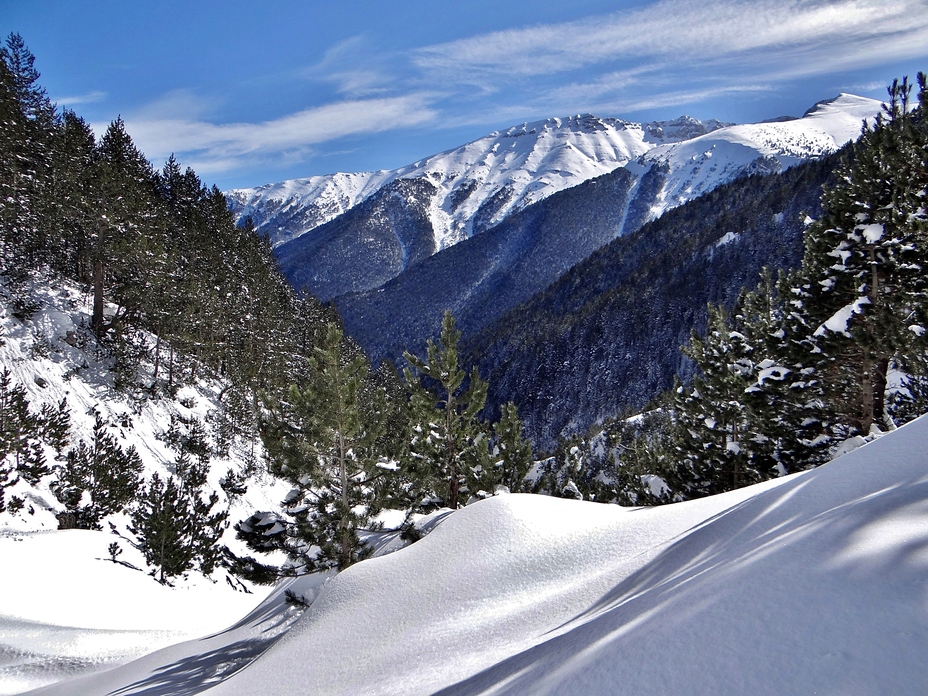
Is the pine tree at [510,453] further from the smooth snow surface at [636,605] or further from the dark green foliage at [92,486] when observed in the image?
the dark green foliage at [92,486]

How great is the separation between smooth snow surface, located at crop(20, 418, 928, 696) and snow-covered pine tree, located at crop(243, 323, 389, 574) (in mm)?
4603

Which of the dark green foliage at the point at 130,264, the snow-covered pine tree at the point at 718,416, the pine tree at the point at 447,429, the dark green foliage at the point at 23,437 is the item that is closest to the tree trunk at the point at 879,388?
the snow-covered pine tree at the point at 718,416

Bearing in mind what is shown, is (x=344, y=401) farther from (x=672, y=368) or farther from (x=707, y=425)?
(x=672, y=368)

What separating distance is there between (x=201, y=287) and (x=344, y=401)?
101ft

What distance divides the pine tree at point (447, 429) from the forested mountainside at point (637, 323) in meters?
107

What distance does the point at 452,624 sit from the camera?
5.73m

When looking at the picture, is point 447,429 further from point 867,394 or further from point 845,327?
point 867,394

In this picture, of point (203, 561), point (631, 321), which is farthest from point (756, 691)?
point (631, 321)

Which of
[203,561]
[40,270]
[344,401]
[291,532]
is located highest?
[40,270]

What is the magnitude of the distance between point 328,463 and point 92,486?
14185 millimetres

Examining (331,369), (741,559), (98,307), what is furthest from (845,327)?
(98,307)

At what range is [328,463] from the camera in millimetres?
14609

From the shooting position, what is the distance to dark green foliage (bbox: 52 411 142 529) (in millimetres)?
21547

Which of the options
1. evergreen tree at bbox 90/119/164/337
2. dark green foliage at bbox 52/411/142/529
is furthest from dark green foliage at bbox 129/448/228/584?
evergreen tree at bbox 90/119/164/337
